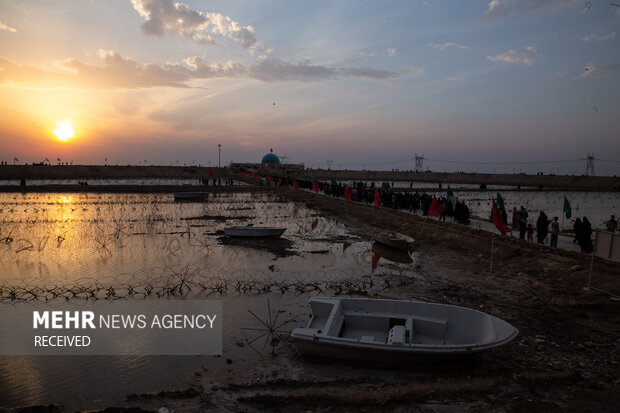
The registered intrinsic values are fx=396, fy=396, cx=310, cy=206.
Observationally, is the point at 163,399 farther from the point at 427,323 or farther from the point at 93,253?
the point at 93,253

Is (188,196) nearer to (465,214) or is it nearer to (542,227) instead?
(465,214)

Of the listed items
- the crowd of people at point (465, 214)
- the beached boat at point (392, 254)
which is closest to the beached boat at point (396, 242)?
the beached boat at point (392, 254)

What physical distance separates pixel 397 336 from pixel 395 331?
26cm

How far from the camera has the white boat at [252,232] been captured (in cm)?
1981

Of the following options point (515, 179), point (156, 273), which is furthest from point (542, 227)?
point (515, 179)

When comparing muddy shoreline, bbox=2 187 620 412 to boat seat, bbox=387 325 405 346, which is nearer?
muddy shoreline, bbox=2 187 620 412

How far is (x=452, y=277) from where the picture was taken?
13828mm

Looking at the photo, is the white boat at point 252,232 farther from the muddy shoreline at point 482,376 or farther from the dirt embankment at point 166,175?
the dirt embankment at point 166,175

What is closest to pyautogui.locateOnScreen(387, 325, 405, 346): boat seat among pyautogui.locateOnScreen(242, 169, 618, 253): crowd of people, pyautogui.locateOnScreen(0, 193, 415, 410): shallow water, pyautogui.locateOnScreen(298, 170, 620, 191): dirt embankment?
pyautogui.locateOnScreen(0, 193, 415, 410): shallow water

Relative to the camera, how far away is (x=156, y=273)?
13.6 metres

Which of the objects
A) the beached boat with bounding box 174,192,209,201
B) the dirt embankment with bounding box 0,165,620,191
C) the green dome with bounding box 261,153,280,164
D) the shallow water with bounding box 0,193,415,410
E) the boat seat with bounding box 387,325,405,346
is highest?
the green dome with bounding box 261,153,280,164

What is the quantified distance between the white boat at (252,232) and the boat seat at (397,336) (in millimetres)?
12214

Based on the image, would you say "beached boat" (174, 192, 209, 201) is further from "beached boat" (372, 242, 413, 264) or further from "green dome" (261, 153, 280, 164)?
"green dome" (261, 153, 280, 164)

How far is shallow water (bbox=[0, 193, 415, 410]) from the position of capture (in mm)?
7184
